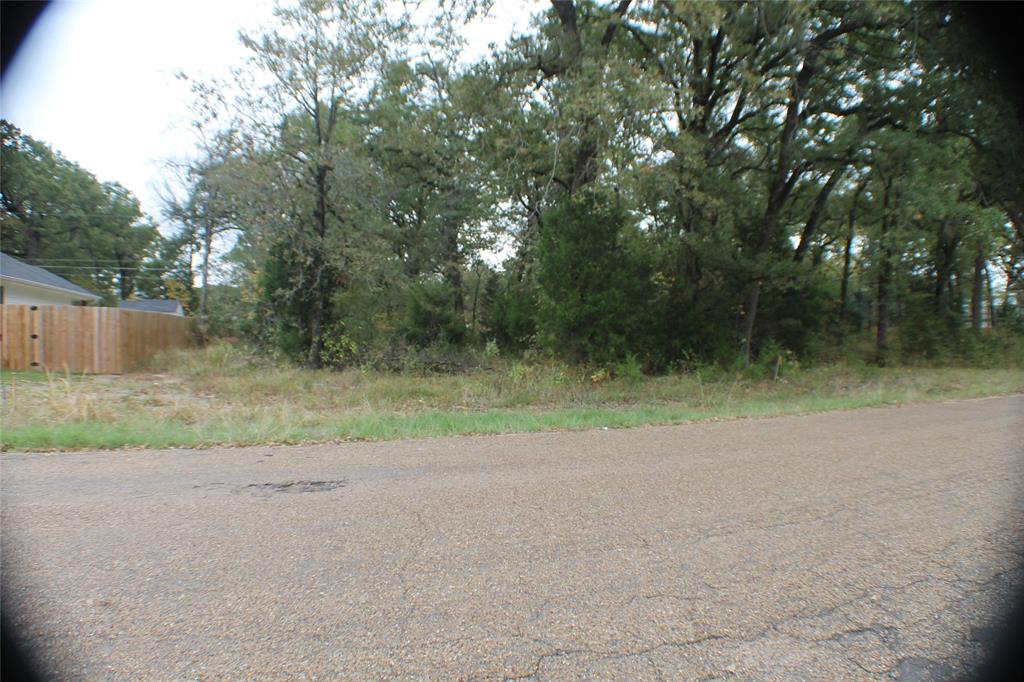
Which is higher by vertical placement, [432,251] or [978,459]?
[432,251]

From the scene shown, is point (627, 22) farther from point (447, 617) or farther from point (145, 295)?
point (145, 295)

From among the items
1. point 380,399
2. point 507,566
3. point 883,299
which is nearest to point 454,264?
point 380,399

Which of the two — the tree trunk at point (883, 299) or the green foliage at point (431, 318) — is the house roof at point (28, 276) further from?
the tree trunk at point (883, 299)

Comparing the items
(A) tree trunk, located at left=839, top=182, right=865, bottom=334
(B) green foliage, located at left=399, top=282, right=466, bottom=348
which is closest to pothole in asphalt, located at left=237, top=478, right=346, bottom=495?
(B) green foliage, located at left=399, top=282, right=466, bottom=348

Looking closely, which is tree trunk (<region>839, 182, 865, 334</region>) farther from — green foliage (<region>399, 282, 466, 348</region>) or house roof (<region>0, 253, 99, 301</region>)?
house roof (<region>0, 253, 99, 301</region>)

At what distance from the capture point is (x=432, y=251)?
22.6 metres

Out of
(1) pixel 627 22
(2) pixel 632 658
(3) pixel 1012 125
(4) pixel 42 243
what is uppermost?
(1) pixel 627 22

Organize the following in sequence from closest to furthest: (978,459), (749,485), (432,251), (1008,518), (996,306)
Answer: (1008,518), (749,485), (978,459), (432,251), (996,306)

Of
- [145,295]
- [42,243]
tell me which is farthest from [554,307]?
[145,295]

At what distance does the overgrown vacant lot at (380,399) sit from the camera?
23.1 feet

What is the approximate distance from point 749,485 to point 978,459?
3424mm

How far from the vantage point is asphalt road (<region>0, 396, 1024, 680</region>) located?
230cm

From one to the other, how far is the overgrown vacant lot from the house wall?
7772 mm

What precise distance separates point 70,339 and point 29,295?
8114 mm
